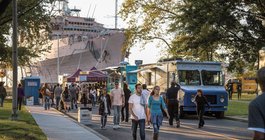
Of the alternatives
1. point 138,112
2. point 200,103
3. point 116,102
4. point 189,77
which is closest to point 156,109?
point 138,112

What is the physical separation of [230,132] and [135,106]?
6152 mm

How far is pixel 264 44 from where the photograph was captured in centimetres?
2344

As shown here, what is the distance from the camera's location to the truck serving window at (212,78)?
79.3 ft

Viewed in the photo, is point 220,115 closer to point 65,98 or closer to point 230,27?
point 230,27

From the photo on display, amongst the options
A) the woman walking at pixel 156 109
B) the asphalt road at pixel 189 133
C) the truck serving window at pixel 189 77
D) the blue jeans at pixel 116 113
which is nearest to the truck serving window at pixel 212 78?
the truck serving window at pixel 189 77

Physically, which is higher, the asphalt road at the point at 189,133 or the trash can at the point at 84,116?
the trash can at the point at 84,116

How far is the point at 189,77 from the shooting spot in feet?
78.8

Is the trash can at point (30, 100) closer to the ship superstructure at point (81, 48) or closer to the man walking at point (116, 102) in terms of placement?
the man walking at point (116, 102)

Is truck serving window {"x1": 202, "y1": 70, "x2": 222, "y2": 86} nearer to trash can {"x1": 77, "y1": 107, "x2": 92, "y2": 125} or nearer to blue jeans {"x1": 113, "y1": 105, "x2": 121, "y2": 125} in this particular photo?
trash can {"x1": 77, "y1": 107, "x2": 92, "y2": 125}

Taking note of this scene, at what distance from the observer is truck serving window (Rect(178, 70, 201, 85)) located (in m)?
23.9

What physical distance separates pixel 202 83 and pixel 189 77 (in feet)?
2.35

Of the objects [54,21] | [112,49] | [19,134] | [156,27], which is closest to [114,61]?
[112,49]

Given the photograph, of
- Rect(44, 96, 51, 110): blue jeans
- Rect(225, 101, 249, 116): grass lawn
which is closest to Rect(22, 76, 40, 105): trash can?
Rect(44, 96, 51, 110): blue jeans

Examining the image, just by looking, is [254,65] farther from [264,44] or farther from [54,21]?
[54,21]
